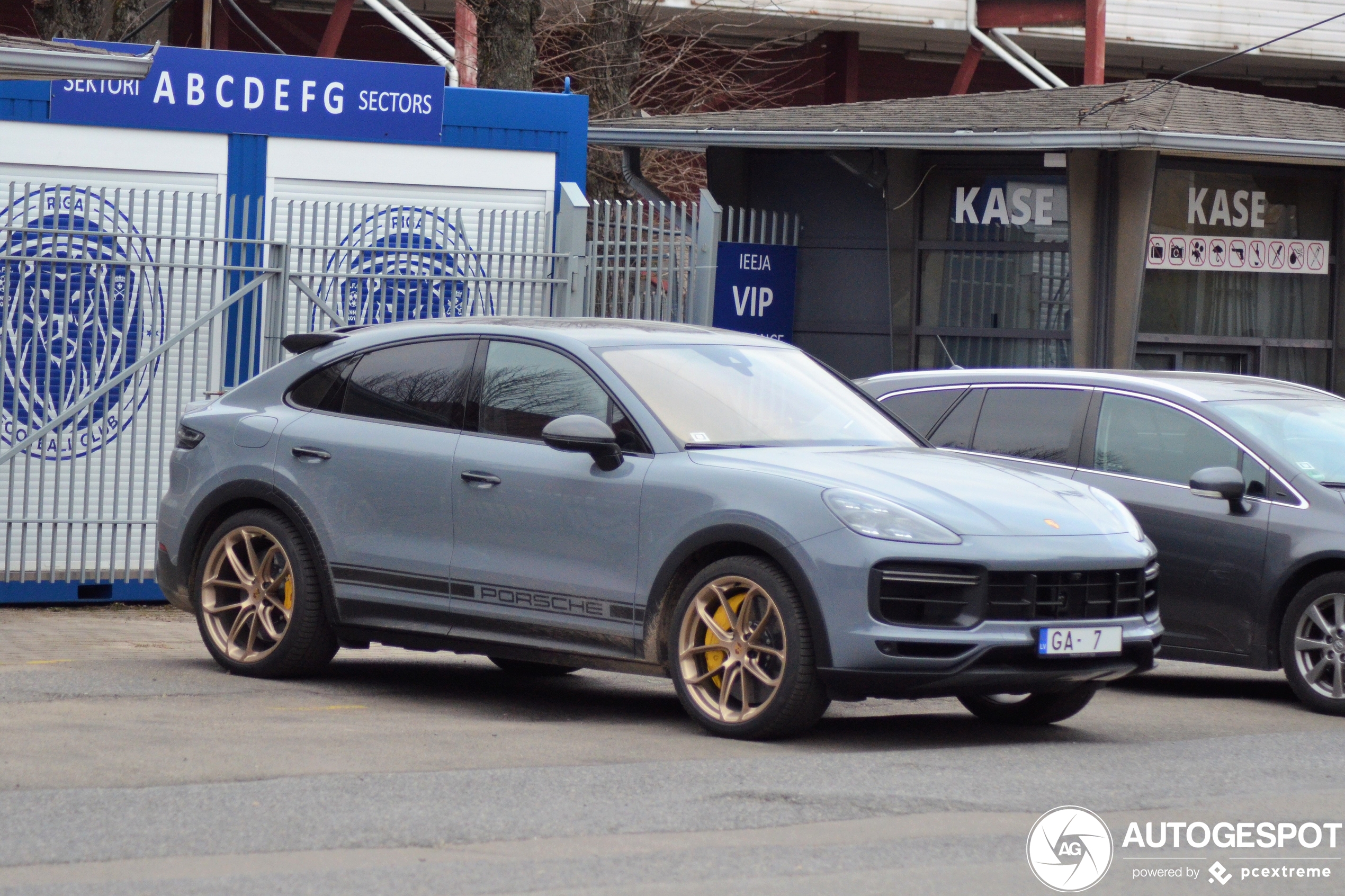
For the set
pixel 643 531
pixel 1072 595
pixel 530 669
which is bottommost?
pixel 530 669

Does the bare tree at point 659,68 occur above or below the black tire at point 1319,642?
above

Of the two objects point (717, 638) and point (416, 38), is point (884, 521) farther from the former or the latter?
point (416, 38)

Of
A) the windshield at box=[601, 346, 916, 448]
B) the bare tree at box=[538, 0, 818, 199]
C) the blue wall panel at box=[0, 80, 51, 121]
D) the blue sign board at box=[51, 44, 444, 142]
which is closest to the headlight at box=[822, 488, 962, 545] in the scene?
the windshield at box=[601, 346, 916, 448]

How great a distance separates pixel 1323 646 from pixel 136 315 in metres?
7.33

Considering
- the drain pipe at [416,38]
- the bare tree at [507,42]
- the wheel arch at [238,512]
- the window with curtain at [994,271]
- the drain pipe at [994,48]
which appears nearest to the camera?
the wheel arch at [238,512]

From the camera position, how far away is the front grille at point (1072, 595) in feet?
23.9

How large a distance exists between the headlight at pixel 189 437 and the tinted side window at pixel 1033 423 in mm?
3990

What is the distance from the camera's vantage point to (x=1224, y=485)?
9.35 meters

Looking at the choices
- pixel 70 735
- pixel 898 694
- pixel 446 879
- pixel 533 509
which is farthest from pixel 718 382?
pixel 446 879

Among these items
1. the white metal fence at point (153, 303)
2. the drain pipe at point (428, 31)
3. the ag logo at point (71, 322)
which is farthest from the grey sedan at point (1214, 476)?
the drain pipe at point (428, 31)

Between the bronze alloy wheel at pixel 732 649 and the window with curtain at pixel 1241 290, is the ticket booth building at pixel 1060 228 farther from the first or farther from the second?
the bronze alloy wheel at pixel 732 649

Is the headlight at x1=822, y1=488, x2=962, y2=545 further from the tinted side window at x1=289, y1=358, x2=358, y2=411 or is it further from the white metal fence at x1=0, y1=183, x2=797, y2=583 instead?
the white metal fence at x1=0, y1=183, x2=797, y2=583

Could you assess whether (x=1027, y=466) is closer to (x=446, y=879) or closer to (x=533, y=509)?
(x=533, y=509)
